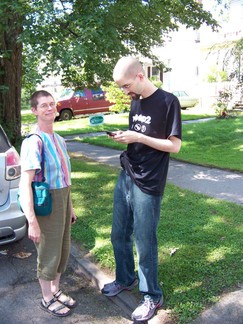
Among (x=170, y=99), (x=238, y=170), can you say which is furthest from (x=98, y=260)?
(x=238, y=170)

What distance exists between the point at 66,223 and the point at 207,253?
1525 millimetres

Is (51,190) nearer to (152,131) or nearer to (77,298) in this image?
(152,131)

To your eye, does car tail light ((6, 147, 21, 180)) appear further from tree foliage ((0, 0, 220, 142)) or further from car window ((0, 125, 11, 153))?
tree foliage ((0, 0, 220, 142))

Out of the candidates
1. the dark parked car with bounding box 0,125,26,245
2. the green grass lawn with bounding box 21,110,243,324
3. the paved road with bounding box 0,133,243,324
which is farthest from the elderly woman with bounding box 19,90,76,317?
the dark parked car with bounding box 0,125,26,245

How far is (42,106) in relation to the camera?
2789 mm

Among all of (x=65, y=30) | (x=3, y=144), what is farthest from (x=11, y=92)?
(x=3, y=144)

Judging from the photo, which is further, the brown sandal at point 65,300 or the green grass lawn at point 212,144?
the green grass lawn at point 212,144

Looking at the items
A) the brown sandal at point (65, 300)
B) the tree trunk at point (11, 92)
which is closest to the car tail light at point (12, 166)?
the brown sandal at point (65, 300)

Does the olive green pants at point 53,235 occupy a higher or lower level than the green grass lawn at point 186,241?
higher

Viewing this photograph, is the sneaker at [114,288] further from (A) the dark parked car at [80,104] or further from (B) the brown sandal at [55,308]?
(A) the dark parked car at [80,104]

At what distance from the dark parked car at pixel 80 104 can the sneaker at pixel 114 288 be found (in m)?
17.3

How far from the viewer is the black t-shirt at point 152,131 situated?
8.68 ft

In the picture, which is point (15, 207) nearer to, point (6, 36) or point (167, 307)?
point (167, 307)

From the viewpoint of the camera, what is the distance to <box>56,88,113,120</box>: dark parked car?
798 inches
